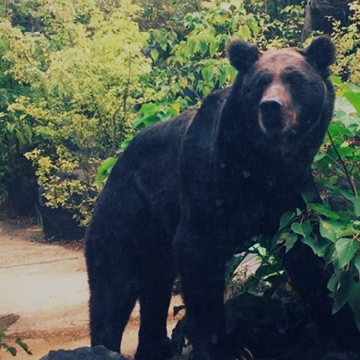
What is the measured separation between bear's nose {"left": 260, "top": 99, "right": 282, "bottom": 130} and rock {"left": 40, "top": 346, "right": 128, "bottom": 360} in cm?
141

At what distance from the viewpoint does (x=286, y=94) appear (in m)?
4.20

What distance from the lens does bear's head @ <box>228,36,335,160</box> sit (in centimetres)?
421

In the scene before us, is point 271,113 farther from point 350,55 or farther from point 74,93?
point 74,93

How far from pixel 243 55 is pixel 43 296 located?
367 cm

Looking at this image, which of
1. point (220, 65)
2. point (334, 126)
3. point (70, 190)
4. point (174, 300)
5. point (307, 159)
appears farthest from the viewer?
point (70, 190)

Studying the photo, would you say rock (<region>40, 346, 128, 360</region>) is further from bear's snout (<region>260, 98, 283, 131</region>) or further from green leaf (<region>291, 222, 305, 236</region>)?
bear's snout (<region>260, 98, 283, 131</region>)

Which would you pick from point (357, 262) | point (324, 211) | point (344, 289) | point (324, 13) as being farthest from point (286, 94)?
point (324, 13)

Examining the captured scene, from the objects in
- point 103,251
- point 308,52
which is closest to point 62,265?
point 103,251

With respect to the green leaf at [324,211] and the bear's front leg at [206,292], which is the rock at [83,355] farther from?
the green leaf at [324,211]

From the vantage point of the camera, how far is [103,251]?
17.1 ft

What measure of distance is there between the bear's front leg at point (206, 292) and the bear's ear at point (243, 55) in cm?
96

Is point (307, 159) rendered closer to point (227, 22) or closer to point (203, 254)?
point (203, 254)

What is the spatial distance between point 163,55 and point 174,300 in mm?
5487

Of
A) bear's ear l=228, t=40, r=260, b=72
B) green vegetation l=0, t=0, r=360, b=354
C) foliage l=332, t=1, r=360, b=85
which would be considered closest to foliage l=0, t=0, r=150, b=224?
green vegetation l=0, t=0, r=360, b=354
